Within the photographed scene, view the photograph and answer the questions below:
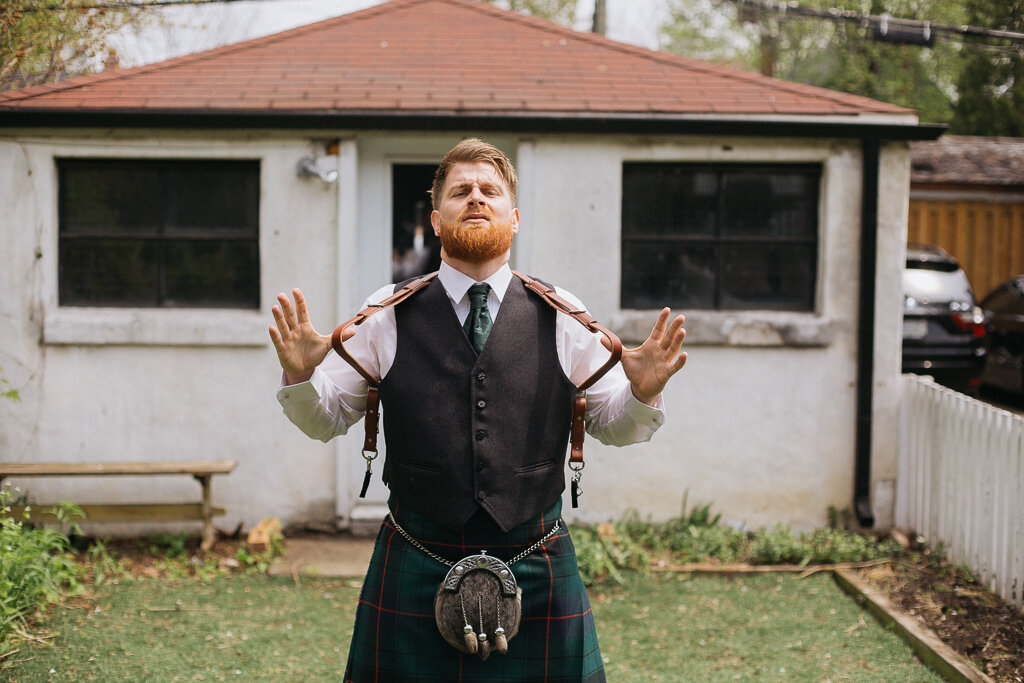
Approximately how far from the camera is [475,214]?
2598mm

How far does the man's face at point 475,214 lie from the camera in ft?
→ 8.50

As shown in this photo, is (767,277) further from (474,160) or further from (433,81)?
(474,160)

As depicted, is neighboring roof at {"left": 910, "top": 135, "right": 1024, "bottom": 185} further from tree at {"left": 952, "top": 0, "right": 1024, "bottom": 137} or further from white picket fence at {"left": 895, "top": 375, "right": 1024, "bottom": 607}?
white picket fence at {"left": 895, "top": 375, "right": 1024, "bottom": 607}

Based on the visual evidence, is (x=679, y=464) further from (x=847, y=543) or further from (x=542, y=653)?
(x=542, y=653)

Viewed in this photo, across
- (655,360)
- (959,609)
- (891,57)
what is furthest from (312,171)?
(891,57)

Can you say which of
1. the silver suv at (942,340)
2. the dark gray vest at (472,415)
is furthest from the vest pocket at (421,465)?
the silver suv at (942,340)

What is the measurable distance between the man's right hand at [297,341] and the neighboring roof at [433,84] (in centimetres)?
410

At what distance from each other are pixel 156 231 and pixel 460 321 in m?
4.70

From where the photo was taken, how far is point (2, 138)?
20.7 ft


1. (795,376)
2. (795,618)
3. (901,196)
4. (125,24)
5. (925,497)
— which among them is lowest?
(795,618)

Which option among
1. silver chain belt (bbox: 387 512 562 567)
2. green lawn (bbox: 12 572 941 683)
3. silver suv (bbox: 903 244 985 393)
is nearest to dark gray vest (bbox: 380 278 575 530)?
silver chain belt (bbox: 387 512 562 567)

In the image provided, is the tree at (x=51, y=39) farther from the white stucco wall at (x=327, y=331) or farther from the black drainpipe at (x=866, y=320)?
the black drainpipe at (x=866, y=320)

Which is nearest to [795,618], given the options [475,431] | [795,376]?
[795,376]

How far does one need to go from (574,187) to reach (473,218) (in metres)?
4.03
